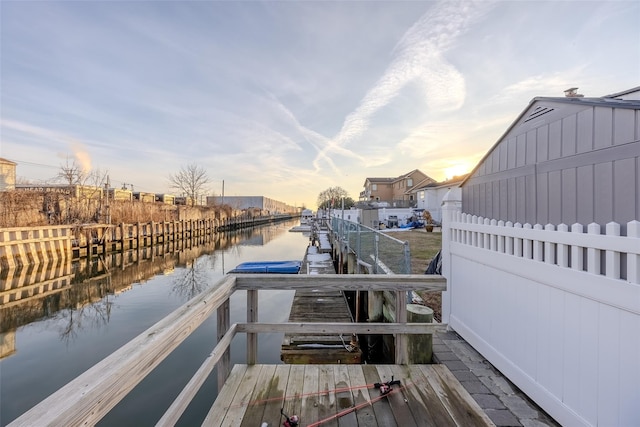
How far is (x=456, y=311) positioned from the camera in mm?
3445

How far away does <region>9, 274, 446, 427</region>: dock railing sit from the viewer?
29.7 inches

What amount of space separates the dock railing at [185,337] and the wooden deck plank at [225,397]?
0.27 feet

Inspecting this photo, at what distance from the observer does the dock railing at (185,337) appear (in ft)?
2.47

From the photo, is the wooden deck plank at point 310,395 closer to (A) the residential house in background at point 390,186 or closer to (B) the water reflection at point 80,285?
(B) the water reflection at point 80,285

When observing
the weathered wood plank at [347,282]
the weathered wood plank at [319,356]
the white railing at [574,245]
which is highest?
the white railing at [574,245]

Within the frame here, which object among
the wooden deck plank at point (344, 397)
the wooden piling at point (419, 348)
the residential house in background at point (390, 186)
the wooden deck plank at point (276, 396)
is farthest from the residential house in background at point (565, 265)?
the residential house in background at point (390, 186)

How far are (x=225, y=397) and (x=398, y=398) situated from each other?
1.22 metres

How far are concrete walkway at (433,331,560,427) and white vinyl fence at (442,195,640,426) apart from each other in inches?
2.6

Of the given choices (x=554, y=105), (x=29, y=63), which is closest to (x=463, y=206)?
(x=554, y=105)

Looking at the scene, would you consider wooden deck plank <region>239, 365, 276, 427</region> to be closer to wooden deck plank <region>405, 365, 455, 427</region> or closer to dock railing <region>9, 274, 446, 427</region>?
dock railing <region>9, 274, 446, 427</region>

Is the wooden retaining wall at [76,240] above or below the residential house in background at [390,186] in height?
below

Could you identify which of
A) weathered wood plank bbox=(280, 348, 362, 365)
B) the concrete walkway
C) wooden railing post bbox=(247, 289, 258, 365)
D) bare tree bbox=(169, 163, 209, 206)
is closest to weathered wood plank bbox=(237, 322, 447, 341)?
wooden railing post bbox=(247, 289, 258, 365)

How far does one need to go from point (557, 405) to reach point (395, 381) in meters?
1.05

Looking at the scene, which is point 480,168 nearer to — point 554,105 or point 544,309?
point 554,105
